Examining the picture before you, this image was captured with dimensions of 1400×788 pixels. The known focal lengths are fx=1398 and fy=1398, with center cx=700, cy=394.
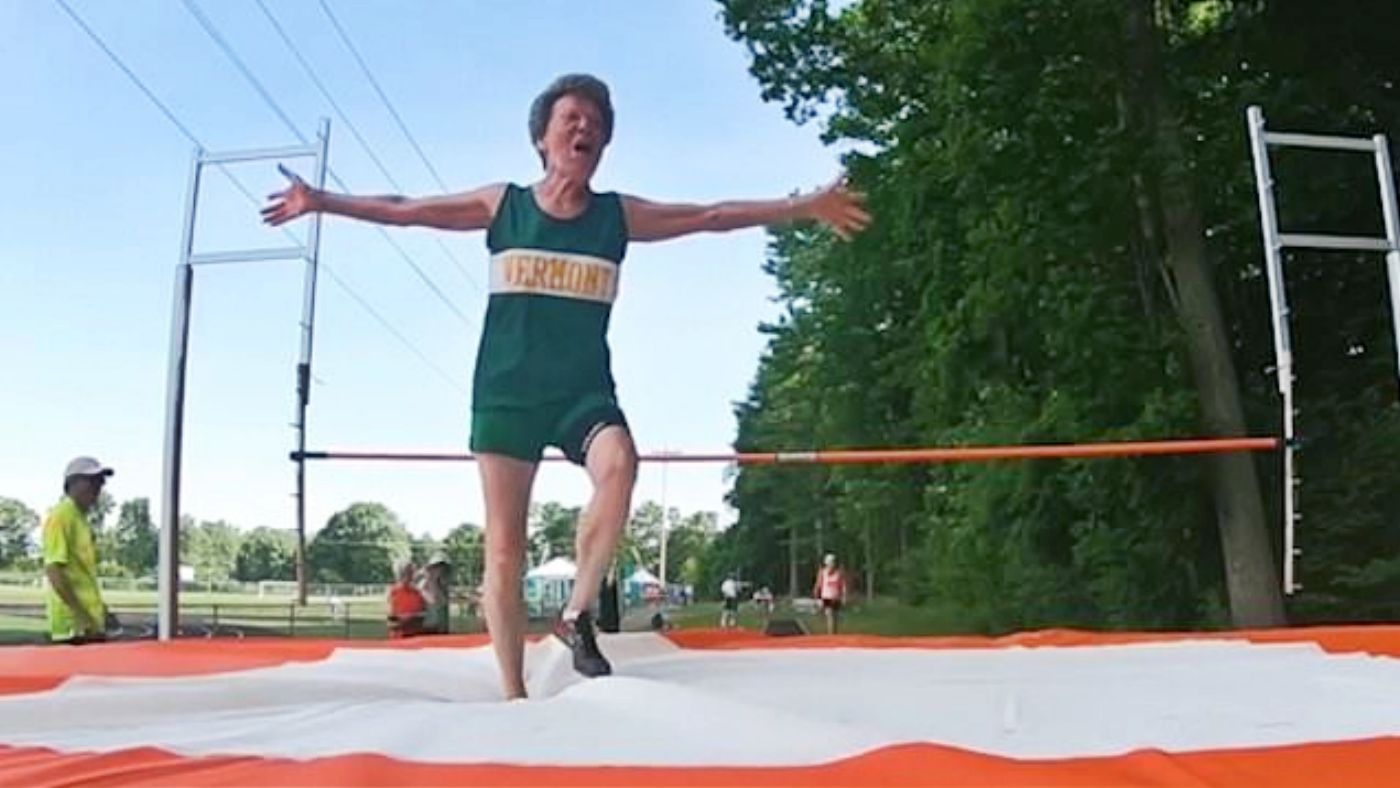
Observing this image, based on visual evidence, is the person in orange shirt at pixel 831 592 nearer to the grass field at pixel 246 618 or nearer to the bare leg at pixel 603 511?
the grass field at pixel 246 618

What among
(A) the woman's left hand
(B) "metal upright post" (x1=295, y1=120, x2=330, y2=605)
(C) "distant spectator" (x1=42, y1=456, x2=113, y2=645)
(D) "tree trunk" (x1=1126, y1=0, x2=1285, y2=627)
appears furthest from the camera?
(D) "tree trunk" (x1=1126, y1=0, x2=1285, y2=627)

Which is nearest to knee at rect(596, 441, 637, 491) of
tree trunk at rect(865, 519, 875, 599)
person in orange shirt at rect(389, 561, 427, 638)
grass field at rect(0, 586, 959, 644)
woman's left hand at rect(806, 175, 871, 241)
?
woman's left hand at rect(806, 175, 871, 241)

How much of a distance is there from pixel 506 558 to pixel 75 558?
2015 millimetres

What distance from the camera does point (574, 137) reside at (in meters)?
2.72

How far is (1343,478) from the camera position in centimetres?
852

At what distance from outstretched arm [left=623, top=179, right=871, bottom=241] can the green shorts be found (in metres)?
0.40

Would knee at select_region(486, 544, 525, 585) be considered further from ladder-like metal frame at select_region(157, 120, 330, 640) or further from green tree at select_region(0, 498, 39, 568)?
green tree at select_region(0, 498, 39, 568)

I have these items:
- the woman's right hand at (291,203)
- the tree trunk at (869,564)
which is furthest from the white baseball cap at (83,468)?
the tree trunk at (869,564)

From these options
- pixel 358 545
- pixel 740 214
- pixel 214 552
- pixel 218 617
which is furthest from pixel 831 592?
pixel 740 214

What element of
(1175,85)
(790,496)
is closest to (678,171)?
(1175,85)

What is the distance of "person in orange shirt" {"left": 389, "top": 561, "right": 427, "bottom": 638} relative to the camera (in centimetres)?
630

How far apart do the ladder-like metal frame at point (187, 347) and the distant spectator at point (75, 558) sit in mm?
191

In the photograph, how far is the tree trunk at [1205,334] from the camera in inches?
307

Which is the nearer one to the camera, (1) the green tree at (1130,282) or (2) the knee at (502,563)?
(2) the knee at (502,563)
